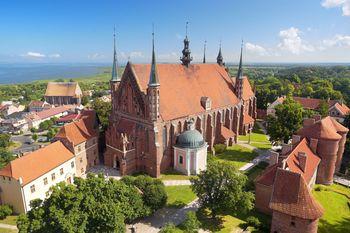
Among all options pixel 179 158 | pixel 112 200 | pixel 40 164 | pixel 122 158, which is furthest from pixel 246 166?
pixel 40 164

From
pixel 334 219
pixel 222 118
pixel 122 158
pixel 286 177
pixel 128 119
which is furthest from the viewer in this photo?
pixel 222 118

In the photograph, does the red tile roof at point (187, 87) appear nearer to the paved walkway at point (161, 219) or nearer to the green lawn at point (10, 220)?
the paved walkway at point (161, 219)

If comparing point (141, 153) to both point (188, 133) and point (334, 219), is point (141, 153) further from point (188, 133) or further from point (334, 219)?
point (334, 219)

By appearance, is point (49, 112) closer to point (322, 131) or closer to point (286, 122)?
point (286, 122)

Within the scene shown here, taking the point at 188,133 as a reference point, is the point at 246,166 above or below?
below

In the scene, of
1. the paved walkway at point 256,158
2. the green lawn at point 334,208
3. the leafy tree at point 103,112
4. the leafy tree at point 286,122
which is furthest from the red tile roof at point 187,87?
the green lawn at point 334,208

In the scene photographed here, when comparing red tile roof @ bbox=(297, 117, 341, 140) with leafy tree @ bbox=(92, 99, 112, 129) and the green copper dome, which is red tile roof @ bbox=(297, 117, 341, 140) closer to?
the green copper dome

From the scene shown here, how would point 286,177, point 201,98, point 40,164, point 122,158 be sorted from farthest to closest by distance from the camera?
point 201,98 → point 122,158 → point 40,164 → point 286,177

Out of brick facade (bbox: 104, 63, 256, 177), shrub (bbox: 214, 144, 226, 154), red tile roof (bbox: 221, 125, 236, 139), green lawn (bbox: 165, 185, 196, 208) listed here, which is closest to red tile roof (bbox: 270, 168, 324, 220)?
green lawn (bbox: 165, 185, 196, 208)
